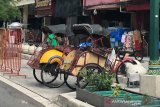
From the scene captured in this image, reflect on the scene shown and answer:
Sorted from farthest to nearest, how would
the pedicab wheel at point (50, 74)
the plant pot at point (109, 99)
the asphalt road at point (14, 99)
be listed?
the pedicab wheel at point (50, 74) < the asphalt road at point (14, 99) < the plant pot at point (109, 99)

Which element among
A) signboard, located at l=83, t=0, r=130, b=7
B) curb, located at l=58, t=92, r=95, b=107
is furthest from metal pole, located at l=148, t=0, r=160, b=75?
signboard, located at l=83, t=0, r=130, b=7

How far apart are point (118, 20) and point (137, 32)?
21.1ft

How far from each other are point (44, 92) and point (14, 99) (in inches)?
37.8

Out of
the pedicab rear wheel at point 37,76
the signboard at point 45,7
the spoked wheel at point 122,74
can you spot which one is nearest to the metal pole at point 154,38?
the spoked wheel at point 122,74

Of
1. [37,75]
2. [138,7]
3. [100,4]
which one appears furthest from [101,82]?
[100,4]

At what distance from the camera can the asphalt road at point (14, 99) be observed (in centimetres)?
1080

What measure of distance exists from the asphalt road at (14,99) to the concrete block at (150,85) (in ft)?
9.60

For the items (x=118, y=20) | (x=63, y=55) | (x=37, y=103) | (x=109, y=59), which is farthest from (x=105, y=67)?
(x=118, y=20)

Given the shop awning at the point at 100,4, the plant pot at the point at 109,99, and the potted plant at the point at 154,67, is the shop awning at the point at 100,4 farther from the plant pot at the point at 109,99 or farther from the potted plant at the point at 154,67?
the potted plant at the point at 154,67

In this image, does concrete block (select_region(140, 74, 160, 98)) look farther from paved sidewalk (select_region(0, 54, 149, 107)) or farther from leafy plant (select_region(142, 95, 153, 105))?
paved sidewalk (select_region(0, 54, 149, 107))

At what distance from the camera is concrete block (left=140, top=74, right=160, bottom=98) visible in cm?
834

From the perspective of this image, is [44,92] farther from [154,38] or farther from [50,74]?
[154,38]

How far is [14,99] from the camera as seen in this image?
1173cm

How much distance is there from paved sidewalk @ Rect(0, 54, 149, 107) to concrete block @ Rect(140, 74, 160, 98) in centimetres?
121
